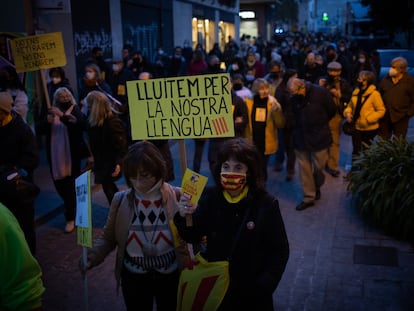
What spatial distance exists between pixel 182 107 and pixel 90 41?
37.4ft

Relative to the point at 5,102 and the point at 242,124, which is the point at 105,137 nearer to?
the point at 5,102

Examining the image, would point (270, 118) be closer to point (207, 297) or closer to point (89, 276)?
point (89, 276)

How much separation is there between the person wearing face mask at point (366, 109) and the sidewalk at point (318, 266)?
1136 millimetres

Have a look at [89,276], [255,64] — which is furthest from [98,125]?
[255,64]

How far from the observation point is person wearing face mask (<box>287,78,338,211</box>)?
24.6 feet

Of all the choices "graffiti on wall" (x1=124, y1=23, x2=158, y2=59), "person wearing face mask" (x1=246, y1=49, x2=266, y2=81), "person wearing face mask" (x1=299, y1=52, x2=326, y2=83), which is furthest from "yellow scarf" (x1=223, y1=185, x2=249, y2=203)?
"graffiti on wall" (x1=124, y1=23, x2=158, y2=59)

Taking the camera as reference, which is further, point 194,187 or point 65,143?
point 65,143

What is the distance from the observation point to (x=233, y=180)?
10.8 ft

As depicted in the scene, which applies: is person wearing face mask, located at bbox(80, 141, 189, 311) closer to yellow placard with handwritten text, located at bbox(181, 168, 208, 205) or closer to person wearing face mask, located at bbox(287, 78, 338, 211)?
yellow placard with handwritten text, located at bbox(181, 168, 208, 205)

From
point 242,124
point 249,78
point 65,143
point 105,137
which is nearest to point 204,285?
point 105,137

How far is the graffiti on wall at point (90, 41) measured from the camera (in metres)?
13.9

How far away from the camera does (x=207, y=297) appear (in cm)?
322

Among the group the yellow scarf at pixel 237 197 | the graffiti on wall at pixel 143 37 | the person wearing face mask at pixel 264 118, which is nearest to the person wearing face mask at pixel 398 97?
the person wearing face mask at pixel 264 118

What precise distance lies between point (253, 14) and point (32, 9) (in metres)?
38.4
